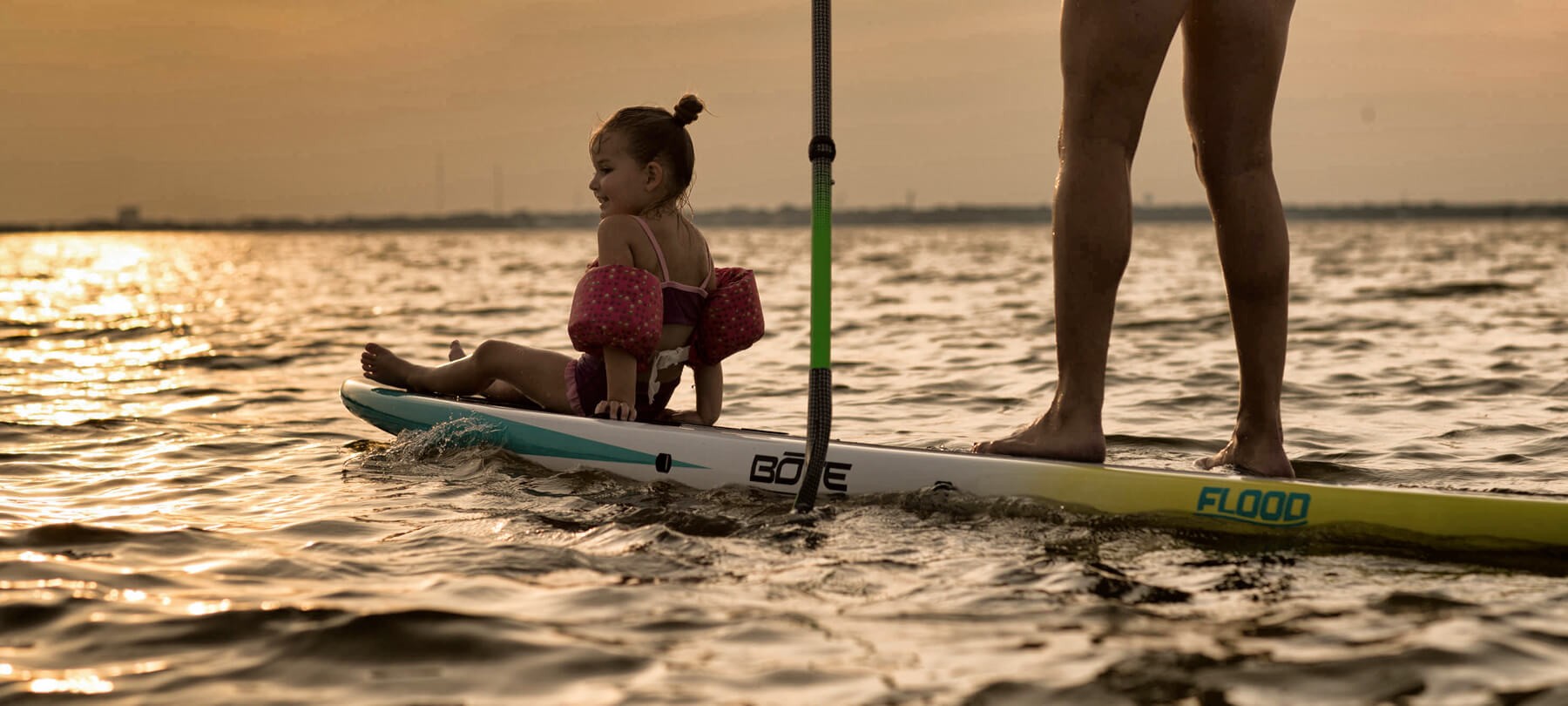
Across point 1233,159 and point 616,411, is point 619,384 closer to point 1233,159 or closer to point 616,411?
point 616,411

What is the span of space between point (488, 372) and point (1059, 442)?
2.29m

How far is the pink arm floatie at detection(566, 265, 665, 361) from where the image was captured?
4055mm

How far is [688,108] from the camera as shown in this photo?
4.26m

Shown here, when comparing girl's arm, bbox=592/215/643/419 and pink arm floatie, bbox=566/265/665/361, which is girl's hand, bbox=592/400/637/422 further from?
pink arm floatie, bbox=566/265/665/361

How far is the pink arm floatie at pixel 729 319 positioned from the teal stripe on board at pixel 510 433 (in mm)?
664

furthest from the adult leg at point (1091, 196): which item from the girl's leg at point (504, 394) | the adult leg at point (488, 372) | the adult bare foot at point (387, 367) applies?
the adult bare foot at point (387, 367)

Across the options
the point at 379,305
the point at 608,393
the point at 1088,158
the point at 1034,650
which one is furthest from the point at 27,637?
the point at 379,305

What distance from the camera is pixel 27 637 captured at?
228 centimetres

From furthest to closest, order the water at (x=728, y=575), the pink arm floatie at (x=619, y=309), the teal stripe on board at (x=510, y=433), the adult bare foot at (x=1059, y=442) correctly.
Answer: the pink arm floatie at (x=619, y=309) → the teal stripe on board at (x=510, y=433) → the adult bare foot at (x=1059, y=442) → the water at (x=728, y=575)

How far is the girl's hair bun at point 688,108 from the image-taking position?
425 centimetres

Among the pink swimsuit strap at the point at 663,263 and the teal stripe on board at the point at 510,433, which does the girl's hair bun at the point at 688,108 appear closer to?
the pink swimsuit strap at the point at 663,263

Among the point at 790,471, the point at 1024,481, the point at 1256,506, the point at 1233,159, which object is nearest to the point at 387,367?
the point at 790,471

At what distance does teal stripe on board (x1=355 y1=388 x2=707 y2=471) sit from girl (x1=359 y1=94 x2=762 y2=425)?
0.20 m

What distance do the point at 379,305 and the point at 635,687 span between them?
12.9m
